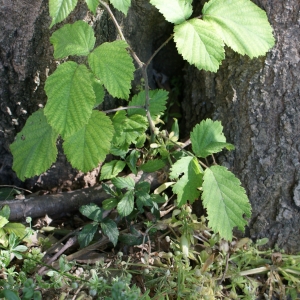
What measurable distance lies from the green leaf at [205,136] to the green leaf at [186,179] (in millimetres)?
59

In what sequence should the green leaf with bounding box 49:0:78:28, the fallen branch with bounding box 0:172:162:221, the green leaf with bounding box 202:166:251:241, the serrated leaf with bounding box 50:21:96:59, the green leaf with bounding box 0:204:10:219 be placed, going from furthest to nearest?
the fallen branch with bounding box 0:172:162:221, the green leaf with bounding box 0:204:10:219, the green leaf with bounding box 202:166:251:241, the serrated leaf with bounding box 50:21:96:59, the green leaf with bounding box 49:0:78:28

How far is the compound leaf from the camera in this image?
1.58 metres

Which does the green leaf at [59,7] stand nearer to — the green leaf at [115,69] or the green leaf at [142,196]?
the green leaf at [115,69]

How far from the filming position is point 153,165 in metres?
1.66

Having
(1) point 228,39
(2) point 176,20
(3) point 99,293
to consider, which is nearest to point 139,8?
(2) point 176,20

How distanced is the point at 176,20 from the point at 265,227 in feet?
3.18

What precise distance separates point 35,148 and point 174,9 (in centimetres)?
75

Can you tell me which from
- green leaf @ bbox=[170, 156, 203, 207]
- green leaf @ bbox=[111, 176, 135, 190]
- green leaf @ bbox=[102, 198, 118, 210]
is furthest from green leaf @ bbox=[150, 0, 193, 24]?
green leaf @ bbox=[102, 198, 118, 210]

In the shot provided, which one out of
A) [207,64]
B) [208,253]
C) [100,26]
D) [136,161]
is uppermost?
[100,26]

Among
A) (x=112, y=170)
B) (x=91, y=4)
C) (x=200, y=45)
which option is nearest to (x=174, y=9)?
(x=200, y=45)

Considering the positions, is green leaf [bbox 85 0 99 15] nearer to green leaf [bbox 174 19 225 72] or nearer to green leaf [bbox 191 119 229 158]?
green leaf [bbox 174 19 225 72]

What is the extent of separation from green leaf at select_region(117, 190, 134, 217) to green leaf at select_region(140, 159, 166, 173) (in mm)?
131

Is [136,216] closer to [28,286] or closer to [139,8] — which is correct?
[28,286]

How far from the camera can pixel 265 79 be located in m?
1.60
